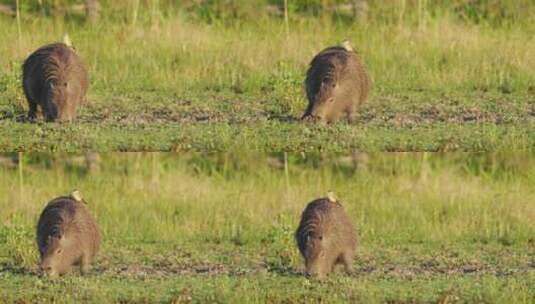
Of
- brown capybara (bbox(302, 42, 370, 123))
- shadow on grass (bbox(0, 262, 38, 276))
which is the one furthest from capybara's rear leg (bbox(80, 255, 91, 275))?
brown capybara (bbox(302, 42, 370, 123))

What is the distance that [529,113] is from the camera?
25.2 metres

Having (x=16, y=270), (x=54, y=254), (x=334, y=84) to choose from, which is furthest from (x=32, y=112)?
(x=334, y=84)

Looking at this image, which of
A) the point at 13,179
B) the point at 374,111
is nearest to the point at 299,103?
the point at 374,111

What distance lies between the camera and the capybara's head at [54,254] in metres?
22.3

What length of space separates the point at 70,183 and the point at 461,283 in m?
6.47

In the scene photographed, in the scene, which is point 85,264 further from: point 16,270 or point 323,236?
point 323,236

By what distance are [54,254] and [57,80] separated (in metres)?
2.11

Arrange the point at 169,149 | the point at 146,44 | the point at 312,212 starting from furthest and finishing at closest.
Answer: the point at 146,44, the point at 169,149, the point at 312,212

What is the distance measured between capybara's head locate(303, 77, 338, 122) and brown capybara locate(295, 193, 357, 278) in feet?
5.03

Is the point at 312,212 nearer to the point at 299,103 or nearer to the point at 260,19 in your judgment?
the point at 299,103

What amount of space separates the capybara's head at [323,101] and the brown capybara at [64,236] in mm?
2489

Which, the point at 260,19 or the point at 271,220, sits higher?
the point at 260,19

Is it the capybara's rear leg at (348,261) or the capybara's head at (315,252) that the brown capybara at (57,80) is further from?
the capybara's rear leg at (348,261)

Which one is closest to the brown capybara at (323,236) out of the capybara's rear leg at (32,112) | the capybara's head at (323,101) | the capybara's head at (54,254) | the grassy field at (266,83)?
the grassy field at (266,83)
